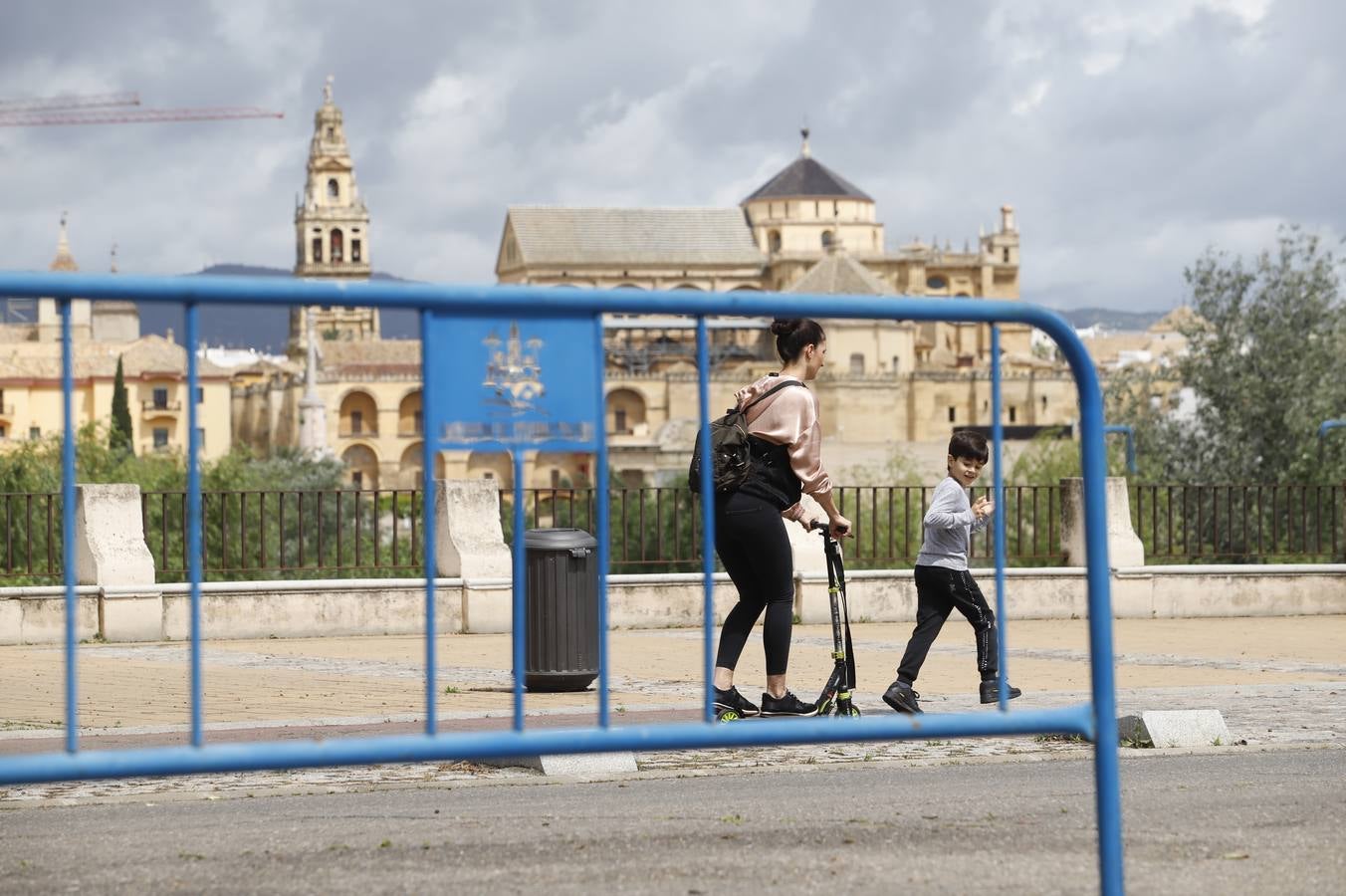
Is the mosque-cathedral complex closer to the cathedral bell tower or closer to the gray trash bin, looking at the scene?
the cathedral bell tower

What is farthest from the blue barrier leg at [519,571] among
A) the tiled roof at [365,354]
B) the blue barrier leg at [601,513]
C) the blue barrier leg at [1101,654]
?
the tiled roof at [365,354]

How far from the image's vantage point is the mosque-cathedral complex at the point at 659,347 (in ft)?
397

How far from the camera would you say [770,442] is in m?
7.27

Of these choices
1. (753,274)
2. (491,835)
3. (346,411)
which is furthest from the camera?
(753,274)

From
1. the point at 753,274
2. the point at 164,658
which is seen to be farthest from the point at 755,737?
the point at 753,274

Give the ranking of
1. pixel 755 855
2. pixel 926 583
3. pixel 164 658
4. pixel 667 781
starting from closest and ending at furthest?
pixel 755 855
pixel 667 781
pixel 926 583
pixel 164 658

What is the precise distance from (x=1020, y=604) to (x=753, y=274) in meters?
133

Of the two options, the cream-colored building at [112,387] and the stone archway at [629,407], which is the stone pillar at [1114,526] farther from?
the stone archway at [629,407]

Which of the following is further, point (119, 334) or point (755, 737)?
point (119, 334)

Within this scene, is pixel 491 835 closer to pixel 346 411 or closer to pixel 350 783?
pixel 350 783

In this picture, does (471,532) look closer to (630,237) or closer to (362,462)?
(362,462)

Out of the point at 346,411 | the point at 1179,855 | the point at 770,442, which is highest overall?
the point at 346,411

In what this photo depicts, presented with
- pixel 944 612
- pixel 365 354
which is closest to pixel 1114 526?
pixel 944 612

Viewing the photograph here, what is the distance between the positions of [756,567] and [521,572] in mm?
3109
